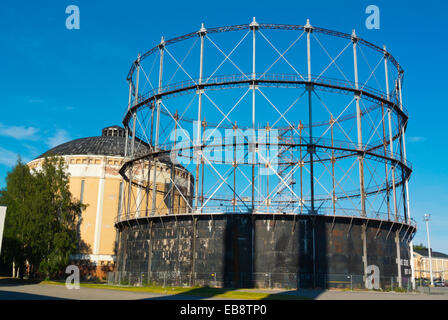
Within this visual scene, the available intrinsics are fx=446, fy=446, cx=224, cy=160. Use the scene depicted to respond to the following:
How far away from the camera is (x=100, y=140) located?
160ft

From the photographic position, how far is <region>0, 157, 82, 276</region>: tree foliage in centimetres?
3575

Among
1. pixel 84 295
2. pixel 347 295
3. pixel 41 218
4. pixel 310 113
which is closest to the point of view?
pixel 84 295

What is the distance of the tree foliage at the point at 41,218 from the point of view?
→ 3575 centimetres

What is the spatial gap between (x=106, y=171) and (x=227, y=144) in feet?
63.9

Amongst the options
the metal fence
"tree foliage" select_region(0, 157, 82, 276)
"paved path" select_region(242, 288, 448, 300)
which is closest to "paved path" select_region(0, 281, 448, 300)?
"paved path" select_region(242, 288, 448, 300)

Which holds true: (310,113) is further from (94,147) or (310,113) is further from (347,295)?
(94,147)

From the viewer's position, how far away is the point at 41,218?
3700 centimetres

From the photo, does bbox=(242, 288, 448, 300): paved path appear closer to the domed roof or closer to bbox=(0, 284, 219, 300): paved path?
bbox=(0, 284, 219, 300): paved path

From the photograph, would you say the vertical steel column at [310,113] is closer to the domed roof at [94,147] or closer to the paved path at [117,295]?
the paved path at [117,295]

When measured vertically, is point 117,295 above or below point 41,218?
below

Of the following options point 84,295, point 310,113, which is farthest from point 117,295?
point 310,113
